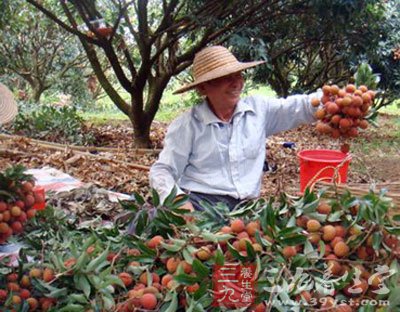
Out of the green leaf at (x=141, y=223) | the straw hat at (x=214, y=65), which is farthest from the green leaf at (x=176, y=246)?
the straw hat at (x=214, y=65)

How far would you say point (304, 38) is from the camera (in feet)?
16.7

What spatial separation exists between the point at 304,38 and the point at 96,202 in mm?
3050

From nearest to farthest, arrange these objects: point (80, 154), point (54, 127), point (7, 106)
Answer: point (7, 106)
point (80, 154)
point (54, 127)

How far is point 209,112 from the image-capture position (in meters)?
2.24

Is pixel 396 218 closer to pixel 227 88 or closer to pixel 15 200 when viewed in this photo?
pixel 15 200

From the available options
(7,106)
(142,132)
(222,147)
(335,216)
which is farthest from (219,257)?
(142,132)

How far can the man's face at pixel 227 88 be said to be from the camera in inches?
85.6

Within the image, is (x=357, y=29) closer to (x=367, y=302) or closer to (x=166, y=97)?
(x=367, y=302)

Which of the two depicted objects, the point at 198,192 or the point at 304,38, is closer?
the point at 198,192

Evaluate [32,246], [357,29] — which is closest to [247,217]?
[32,246]

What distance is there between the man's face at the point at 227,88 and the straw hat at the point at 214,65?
1.6 inches

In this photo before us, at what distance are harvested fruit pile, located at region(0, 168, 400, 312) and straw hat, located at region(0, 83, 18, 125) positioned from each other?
1.47 feet

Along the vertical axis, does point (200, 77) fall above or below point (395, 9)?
below

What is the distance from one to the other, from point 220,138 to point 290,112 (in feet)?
1.04
